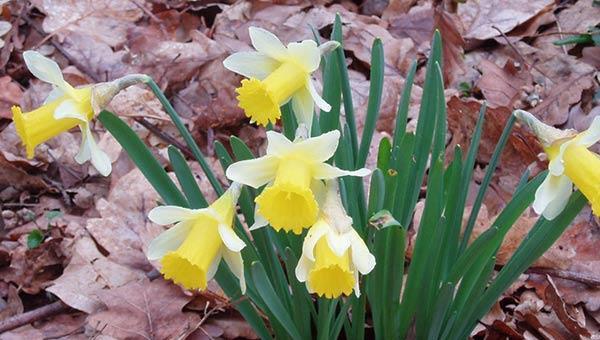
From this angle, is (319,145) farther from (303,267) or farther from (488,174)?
(488,174)

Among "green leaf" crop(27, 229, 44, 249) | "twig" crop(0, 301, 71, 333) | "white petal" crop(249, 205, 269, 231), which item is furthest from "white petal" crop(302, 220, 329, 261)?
"green leaf" crop(27, 229, 44, 249)

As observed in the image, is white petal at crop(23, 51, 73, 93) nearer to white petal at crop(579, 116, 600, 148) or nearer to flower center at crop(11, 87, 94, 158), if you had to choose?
flower center at crop(11, 87, 94, 158)

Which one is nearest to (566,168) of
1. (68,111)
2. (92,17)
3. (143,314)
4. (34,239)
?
(68,111)

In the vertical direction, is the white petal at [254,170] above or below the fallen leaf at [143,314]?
above

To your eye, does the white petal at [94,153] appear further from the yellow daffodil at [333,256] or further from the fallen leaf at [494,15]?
the fallen leaf at [494,15]

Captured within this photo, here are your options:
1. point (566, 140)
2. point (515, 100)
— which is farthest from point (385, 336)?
point (515, 100)

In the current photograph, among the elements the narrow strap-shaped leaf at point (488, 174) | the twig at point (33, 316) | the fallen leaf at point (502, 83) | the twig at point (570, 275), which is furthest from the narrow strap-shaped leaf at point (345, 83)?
the fallen leaf at point (502, 83)
